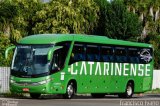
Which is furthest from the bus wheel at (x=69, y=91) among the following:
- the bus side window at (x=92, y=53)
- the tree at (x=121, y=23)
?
the tree at (x=121, y=23)

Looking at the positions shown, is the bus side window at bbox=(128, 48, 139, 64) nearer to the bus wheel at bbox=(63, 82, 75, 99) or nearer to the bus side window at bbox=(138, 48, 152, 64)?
the bus side window at bbox=(138, 48, 152, 64)

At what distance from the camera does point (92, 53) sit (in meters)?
31.0

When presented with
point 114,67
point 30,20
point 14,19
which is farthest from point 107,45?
point 30,20

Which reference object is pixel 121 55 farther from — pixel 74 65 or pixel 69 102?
pixel 69 102

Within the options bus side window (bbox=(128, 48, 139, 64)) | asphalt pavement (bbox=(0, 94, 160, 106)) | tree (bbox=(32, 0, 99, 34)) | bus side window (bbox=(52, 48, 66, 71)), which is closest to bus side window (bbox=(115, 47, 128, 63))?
bus side window (bbox=(128, 48, 139, 64))

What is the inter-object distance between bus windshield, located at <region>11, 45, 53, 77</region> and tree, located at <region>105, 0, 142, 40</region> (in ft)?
140

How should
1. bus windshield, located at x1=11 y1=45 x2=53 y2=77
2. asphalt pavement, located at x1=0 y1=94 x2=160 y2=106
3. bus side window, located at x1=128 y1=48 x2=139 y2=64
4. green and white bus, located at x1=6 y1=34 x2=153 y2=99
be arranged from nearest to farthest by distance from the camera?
1. asphalt pavement, located at x1=0 y1=94 x2=160 y2=106
2. bus windshield, located at x1=11 y1=45 x2=53 y2=77
3. green and white bus, located at x1=6 y1=34 x2=153 y2=99
4. bus side window, located at x1=128 y1=48 x2=139 y2=64

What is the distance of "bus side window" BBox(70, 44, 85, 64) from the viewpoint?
29297mm

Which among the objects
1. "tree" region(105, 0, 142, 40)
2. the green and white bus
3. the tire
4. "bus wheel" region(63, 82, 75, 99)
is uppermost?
"tree" region(105, 0, 142, 40)

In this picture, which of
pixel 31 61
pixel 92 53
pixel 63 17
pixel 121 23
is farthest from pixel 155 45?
pixel 31 61

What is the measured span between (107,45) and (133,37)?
39303mm

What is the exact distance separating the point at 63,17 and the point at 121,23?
12.9 metres

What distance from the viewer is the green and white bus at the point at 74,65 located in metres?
27.9

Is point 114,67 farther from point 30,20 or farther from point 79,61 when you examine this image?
point 30,20
